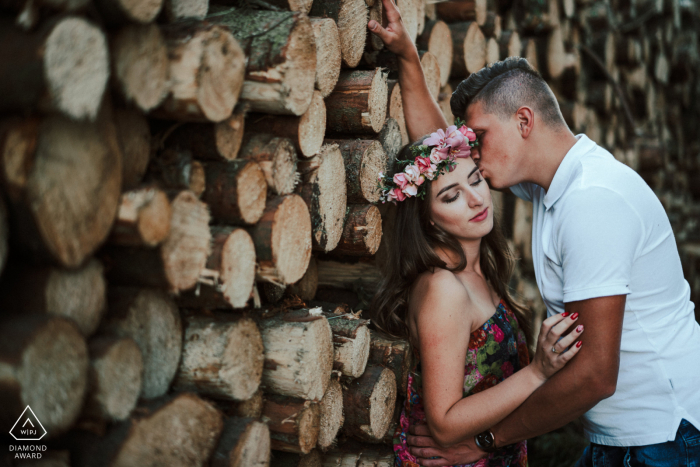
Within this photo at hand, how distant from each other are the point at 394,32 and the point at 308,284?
1.21 m

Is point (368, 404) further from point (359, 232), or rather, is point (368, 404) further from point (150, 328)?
point (150, 328)

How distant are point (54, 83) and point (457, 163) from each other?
1619 mm

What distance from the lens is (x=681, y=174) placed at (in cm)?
786

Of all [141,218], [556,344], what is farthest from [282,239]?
[556,344]

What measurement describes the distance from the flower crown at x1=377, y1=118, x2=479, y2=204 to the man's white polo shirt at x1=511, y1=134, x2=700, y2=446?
0.41 m

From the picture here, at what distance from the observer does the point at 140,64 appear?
117 cm

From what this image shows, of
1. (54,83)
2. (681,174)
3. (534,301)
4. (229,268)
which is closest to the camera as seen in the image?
(54,83)

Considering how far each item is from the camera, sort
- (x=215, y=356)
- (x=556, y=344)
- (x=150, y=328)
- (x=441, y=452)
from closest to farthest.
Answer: (x=150, y=328) → (x=215, y=356) → (x=556, y=344) → (x=441, y=452)

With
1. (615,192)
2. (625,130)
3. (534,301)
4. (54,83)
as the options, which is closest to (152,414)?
(54,83)

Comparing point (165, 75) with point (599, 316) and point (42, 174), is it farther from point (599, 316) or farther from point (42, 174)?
point (599, 316)

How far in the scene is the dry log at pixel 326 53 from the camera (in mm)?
1798

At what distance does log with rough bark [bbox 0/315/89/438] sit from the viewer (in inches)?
38.6

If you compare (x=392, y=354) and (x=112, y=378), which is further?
(x=392, y=354)

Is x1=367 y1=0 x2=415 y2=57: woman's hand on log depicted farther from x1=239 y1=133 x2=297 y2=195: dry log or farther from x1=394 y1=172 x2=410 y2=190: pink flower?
x1=239 y1=133 x2=297 y2=195: dry log
